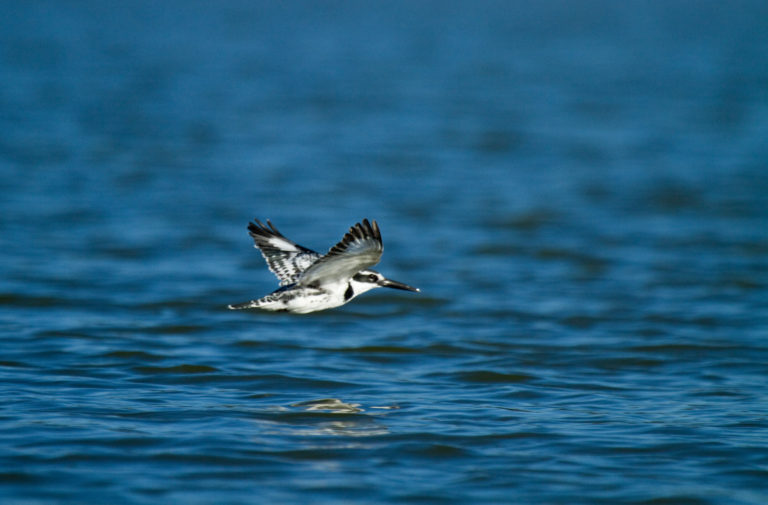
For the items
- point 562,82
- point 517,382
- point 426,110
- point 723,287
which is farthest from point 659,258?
point 562,82

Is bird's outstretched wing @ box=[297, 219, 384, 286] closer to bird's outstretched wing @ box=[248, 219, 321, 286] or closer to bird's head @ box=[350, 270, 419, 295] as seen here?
bird's head @ box=[350, 270, 419, 295]

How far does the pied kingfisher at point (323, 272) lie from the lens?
796 centimetres

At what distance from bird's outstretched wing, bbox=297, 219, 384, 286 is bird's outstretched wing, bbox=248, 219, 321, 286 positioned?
0.72 m

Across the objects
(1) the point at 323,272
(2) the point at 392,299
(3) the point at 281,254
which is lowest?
(1) the point at 323,272

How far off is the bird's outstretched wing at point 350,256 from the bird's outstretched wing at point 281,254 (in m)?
0.72

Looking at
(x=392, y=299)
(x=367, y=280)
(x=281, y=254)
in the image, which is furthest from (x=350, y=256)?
(x=392, y=299)

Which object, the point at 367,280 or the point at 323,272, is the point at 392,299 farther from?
the point at 323,272

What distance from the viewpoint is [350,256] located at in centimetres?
818

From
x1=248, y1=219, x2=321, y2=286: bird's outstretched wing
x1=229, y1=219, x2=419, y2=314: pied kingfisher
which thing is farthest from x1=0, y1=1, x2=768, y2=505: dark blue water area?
x1=248, y1=219, x2=321, y2=286: bird's outstretched wing

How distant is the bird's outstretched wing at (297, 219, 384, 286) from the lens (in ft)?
25.8

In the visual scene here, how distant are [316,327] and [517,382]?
3.09 m

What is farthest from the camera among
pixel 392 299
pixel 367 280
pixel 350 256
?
pixel 392 299

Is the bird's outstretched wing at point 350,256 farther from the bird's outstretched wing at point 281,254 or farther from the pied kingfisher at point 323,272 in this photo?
the bird's outstretched wing at point 281,254

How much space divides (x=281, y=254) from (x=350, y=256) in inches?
73.7
